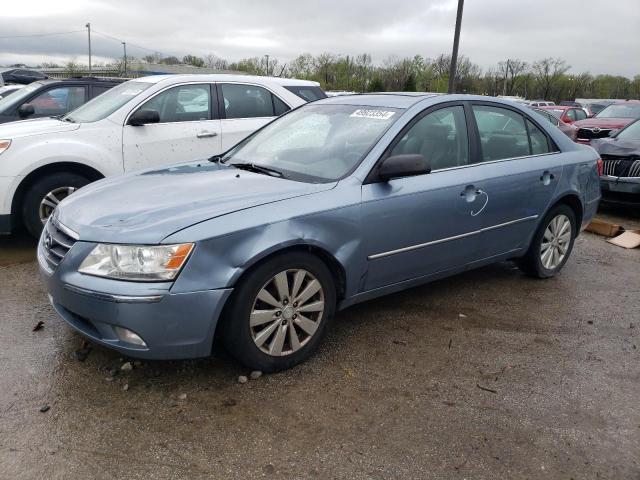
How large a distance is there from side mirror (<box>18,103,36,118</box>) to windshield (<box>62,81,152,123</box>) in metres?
1.42

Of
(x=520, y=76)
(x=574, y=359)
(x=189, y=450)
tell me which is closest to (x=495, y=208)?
(x=574, y=359)

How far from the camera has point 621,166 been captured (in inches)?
308

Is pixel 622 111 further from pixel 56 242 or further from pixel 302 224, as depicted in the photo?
pixel 56 242

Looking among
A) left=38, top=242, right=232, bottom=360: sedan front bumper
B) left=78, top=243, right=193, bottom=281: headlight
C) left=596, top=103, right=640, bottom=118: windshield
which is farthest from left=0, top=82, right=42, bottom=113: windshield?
left=596, top=103, right=640, bottom=118: windshield

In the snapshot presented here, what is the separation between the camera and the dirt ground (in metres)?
2.53

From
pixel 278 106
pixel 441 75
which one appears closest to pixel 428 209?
pixel 278 106

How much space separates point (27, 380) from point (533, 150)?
404 cm

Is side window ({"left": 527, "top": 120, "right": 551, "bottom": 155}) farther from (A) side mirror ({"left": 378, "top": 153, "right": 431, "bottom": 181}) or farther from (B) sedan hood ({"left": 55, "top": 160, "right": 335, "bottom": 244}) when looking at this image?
(B) sedan hood ({"left": 55, "top": 160, "right": 335, "bottom": 244})

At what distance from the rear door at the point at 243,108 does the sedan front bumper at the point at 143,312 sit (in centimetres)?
364

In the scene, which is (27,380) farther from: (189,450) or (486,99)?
(486,99)

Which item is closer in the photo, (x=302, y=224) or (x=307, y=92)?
(x=302, y=224)

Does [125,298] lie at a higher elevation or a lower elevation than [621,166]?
lower

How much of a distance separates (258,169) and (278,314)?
1134 millimetres

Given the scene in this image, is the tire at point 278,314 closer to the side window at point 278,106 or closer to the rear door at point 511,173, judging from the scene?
the rear door at point 511,173
